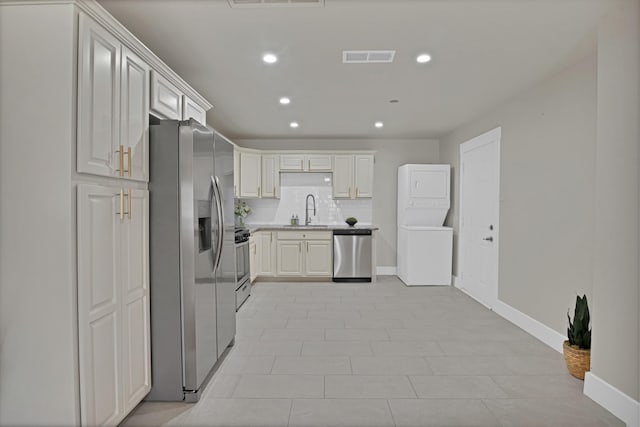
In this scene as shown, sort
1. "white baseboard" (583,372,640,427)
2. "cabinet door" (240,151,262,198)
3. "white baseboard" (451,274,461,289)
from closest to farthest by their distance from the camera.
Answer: "white baseboard" (583,372,640,427) < "white baseboard" (451,274,461,289) < "cabinet door" (240,151,262,198)

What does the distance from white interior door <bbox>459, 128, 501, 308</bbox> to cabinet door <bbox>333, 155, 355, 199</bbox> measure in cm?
185

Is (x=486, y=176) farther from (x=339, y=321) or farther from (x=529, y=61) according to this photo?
(x=339, y=321)

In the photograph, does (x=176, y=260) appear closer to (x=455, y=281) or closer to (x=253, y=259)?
(x=253, y=259)

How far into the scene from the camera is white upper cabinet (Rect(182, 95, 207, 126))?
304cm

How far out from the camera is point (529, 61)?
312cm

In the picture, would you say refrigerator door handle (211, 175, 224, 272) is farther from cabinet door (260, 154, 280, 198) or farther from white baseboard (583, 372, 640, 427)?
cabinet door (260, 154, 280, 198)

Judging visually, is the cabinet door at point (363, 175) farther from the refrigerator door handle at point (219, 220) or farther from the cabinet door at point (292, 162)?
the refrigerator door handle at point (219, 220)

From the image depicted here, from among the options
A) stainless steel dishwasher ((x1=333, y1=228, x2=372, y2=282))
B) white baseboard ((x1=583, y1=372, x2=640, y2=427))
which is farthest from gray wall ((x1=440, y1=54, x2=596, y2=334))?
stainless steel dishwasher ((x1=333, y1=228, x2=372, y2=282))

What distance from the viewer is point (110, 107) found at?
195 cm

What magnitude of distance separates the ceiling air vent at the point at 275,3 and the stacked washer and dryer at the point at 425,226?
4281mm

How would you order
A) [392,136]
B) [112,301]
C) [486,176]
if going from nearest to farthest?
1. [112,301]
2. [486,176]
3. [392,136]

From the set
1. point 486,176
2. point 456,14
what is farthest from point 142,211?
point 486,176

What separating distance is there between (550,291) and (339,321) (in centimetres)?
212

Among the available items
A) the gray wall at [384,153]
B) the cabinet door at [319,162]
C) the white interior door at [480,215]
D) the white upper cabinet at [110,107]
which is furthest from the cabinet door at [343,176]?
the white upper cabinet at [110,107]
